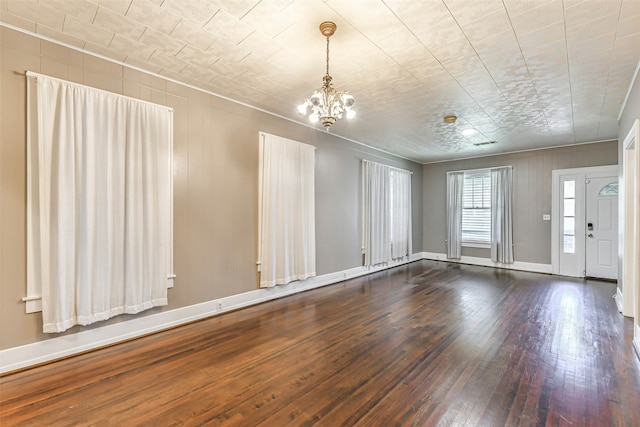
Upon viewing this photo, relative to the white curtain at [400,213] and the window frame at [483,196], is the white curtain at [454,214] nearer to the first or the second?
the window frame at [483,196]

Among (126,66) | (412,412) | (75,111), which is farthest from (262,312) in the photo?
(126,66)

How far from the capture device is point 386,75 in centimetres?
321

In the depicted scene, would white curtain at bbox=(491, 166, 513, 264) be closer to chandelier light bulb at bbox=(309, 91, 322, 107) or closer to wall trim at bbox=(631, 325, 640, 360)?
wall trim at bbox=(631, 325, 640, 360)

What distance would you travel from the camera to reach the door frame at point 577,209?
5.97m

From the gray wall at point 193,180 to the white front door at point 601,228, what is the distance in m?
5.16

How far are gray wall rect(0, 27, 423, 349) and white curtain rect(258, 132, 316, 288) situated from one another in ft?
0.50

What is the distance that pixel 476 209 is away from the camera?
765 centimetres

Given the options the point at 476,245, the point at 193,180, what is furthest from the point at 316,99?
the point at 476,245

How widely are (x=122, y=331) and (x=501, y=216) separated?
25.3ft

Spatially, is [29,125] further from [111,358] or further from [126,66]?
[111,358]

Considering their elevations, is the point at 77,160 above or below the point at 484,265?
above

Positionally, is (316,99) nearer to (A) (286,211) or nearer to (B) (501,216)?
(A) (286,211)

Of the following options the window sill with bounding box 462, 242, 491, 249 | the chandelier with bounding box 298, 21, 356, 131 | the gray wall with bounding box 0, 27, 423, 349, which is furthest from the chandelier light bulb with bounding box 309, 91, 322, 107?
the window sill with bounding box 462, 242, 491, 249

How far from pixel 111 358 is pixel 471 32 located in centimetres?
429
